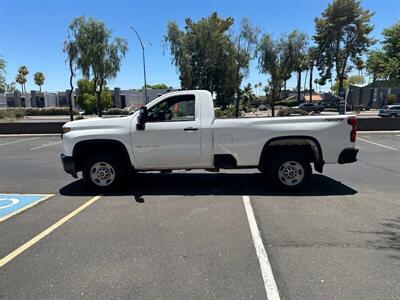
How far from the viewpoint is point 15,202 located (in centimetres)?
712

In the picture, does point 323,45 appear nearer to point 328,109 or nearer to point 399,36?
point 328,109

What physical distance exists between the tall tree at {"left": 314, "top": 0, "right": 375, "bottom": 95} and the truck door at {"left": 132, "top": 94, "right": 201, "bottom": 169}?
191 feet

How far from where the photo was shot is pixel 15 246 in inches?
193

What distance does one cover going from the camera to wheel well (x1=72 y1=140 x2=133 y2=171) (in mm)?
7383


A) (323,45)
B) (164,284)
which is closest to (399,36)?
(164,284)

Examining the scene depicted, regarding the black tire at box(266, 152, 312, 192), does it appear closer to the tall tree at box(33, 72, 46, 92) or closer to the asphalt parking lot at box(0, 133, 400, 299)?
the asphalt parking lot at box(0, 133, 400, 299)

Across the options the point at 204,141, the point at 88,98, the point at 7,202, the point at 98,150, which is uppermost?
the point at 88,98

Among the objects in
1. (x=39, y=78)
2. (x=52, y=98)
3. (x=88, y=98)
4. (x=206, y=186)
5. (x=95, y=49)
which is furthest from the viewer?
(x=39, y=78)

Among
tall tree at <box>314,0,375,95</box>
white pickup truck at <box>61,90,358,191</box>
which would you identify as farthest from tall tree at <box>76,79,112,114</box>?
white pickup truck at <box>61,90,358,191</box>

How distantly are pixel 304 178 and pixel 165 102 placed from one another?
3.09m

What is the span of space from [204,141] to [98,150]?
2.12m

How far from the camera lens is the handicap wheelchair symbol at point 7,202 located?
692 cm

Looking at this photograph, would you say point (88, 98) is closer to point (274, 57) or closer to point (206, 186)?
point (274, 57)

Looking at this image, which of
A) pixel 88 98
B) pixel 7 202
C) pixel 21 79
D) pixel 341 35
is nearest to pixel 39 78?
pixel 21 79
